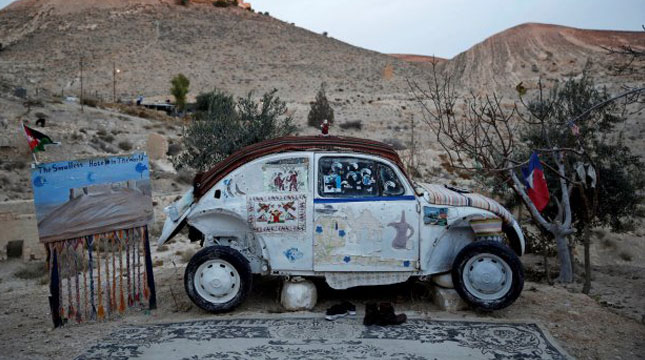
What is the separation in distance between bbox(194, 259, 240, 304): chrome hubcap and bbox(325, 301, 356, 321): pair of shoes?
109 centimetres

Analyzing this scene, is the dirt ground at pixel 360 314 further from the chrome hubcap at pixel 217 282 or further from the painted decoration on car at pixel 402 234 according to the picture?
the painted decoration on car at pixel 402 234

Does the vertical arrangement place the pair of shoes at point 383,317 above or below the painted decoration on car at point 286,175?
below

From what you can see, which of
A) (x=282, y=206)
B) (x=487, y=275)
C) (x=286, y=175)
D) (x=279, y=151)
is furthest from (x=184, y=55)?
(x=487, y=275)

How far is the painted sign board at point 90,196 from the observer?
624 centimetres

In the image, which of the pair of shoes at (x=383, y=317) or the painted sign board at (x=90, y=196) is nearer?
the pair of shoes at (x=383, y=317)

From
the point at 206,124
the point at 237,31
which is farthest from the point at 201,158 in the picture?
the point at 237,31

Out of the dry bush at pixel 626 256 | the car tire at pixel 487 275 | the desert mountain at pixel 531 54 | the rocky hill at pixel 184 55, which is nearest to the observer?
the car tire at pixel 487 275

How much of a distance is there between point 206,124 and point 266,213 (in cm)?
779

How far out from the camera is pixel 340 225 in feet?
20.9

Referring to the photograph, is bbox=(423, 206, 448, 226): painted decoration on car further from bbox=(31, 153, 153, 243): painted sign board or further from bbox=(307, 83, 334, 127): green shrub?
Result: bbox=(307, 83, 334, 127): green shrub

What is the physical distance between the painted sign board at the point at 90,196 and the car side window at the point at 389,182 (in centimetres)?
279

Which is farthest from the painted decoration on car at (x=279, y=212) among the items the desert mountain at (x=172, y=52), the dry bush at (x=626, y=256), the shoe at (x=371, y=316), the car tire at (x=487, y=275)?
the desert mountain at (x=172, y=52)

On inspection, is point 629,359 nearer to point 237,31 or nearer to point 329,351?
point 329,351

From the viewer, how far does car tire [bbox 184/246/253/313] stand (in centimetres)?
639
